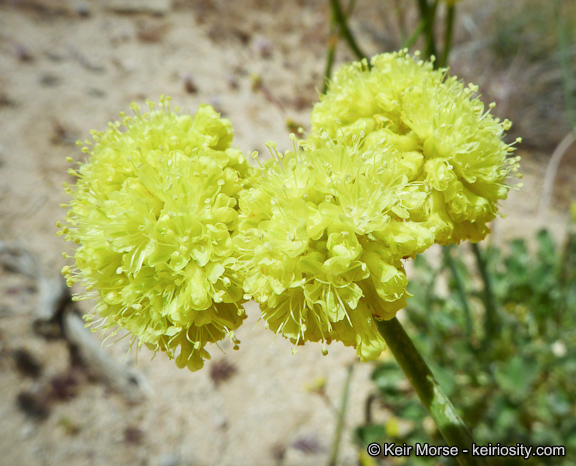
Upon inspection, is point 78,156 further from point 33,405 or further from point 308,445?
point 308,445

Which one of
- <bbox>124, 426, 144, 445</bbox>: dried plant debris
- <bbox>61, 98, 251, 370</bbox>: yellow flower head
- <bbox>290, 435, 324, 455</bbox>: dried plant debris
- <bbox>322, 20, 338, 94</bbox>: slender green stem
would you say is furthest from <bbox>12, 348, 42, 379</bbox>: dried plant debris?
<bbox>322, 20, 338, 94</bbox>: slender green stem

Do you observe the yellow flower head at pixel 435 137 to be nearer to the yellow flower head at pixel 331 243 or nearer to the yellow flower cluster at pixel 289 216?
the yellow flower cluster at pixel 289 216

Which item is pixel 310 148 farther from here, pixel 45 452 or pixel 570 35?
pixel 570 35

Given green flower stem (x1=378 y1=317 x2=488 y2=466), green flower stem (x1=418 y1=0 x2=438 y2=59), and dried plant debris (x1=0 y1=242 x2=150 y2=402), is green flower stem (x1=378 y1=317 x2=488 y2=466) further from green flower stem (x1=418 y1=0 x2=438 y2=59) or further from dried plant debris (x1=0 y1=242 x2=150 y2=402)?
dried plant debris (x1=0 y1=242 x2=150 y2=402)

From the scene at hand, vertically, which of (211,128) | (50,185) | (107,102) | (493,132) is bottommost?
(493,132)

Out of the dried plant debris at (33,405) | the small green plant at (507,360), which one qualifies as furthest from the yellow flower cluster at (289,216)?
the dried plant debris at (33,405)

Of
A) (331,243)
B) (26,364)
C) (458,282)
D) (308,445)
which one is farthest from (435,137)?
(26,364)

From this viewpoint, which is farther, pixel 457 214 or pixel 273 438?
pixel 273 438

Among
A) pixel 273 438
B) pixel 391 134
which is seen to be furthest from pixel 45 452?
pixel 391 134
